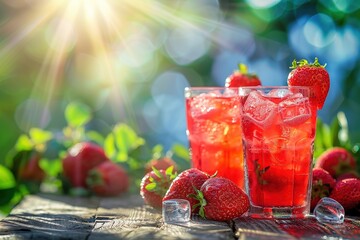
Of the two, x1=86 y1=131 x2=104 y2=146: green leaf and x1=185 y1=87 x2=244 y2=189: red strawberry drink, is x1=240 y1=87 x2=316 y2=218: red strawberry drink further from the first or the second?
x1=86 y1=131 x2=104 y2=146: green leaf

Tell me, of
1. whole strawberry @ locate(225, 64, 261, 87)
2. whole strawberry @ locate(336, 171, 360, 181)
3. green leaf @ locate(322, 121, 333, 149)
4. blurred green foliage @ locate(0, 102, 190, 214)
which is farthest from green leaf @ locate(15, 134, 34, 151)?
whole strawberry @ locate(336, 171, 360, 181)

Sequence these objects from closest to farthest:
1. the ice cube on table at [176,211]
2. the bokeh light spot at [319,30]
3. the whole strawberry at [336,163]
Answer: the ice cube on table at [176,211] < the whole strawberry at [336,163] < the bokeh light spot at [319,30]

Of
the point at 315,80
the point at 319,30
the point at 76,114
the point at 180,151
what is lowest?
the point at 180,151

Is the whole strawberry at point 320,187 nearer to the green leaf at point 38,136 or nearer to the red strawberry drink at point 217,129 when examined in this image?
the red strawberry drink at point 217,129

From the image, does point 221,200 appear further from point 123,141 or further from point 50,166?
point 50,166

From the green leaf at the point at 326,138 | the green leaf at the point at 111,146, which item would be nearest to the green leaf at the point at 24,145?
the green leaf at the point at 111,146

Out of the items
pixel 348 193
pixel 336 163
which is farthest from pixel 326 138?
pixel 348 193
